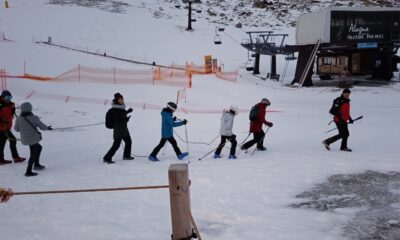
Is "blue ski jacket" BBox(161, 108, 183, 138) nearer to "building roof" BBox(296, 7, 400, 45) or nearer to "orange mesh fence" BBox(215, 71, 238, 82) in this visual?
"orange mesh fence" BBox(215, 71, 238, 82)

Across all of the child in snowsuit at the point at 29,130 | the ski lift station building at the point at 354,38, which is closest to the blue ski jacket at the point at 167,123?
the child in snowsuit at the point at 29,130

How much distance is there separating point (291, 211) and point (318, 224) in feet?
2.08

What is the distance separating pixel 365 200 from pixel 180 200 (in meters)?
4.15

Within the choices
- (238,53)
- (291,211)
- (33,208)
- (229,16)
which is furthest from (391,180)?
(229,16)

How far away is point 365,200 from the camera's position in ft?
21.3

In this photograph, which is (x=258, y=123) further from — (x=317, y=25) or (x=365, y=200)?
(x=317, y=25)

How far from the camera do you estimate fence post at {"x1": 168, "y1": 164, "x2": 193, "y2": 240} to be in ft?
11.6

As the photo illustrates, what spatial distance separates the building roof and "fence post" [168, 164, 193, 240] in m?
25.5

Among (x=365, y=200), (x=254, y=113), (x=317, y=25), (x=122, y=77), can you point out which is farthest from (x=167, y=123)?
(x=317, y=25)

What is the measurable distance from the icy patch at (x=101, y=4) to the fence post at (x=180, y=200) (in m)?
45.2

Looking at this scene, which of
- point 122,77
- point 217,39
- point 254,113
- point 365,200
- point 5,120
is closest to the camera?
point 365,200

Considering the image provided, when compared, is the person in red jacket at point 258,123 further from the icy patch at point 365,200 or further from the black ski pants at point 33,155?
the black ski pants at point 33,155

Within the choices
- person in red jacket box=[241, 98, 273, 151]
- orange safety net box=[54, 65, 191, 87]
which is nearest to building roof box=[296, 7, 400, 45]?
orange safety net box=[54, 65, 191, 87]

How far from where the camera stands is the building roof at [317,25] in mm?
26734
